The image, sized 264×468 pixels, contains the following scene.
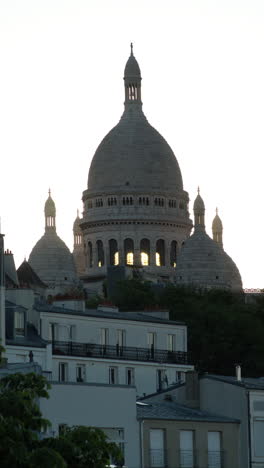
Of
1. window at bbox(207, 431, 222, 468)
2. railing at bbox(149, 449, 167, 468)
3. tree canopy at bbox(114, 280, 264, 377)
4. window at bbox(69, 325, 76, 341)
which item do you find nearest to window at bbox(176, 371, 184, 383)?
window at bbox(69, 325, 76, 341)

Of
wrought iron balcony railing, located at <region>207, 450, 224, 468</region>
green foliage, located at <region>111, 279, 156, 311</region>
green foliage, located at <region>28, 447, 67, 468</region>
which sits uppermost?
green foliage, located at <region>111, 279, 156, 311</region>

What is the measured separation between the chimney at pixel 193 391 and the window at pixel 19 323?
11.1 metres

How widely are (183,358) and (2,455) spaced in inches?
1625

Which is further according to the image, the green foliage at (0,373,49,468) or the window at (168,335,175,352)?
the window at (168,335,175,352)

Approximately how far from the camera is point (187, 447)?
198ft

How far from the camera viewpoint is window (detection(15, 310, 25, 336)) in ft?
249

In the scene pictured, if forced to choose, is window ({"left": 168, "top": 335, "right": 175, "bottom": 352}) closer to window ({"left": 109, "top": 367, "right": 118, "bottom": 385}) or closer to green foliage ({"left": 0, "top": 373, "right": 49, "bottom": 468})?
window ({"left": 109, "top": 367, "right": 118, "bottom": 385})

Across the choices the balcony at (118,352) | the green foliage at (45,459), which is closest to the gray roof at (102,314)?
the balcony at (118,352)

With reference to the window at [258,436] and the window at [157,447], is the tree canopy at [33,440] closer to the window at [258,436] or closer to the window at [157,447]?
the window at [157,447]

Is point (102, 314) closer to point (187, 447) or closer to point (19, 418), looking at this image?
point (187, 447)

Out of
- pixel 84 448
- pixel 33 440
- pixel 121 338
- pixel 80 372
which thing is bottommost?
pixel 84 448

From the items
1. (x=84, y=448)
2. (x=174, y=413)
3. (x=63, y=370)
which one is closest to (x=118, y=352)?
(x=63, y=370)

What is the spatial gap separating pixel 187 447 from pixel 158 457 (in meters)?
1.26

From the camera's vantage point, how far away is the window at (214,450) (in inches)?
2405
